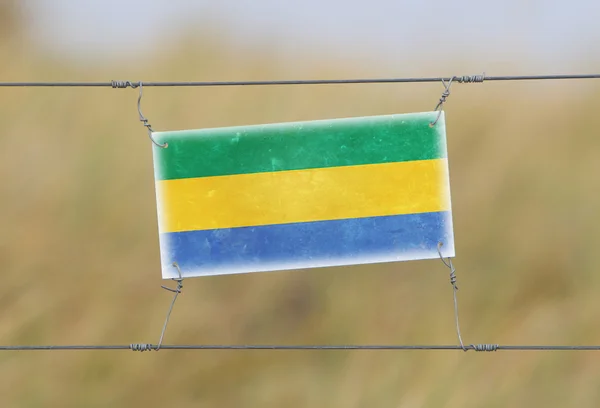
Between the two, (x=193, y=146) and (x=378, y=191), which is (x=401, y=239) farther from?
(x=193, y=146)

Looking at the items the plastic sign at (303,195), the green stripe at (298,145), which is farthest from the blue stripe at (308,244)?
the green stripe at (298,145)

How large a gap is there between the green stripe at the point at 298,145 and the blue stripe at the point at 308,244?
136 mm

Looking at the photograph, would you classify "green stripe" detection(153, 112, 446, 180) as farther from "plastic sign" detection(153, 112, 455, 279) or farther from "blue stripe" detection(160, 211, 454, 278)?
"blue stripe" detection(160, 211, 454, 278)

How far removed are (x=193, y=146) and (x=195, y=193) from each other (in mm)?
106

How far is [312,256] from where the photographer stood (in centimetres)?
132

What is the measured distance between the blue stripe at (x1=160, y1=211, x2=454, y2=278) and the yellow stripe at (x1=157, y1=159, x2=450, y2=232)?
0.02m

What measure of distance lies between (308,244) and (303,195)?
0.11m

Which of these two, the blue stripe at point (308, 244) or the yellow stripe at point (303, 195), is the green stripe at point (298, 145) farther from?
the blue stripe at point (308, 244)

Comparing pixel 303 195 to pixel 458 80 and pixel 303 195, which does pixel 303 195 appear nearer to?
pixel 303 195

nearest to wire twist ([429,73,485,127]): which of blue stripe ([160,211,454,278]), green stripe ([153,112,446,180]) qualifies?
green stripe ([153,112,446,180])

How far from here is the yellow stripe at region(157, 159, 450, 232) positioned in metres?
1.32

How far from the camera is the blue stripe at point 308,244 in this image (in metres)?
1.32

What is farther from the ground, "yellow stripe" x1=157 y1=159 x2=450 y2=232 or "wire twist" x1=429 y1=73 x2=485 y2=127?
"wire twist" x1=429 y1=73 x2=485 y2=127

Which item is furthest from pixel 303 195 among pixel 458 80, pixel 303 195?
pixel 458 80
